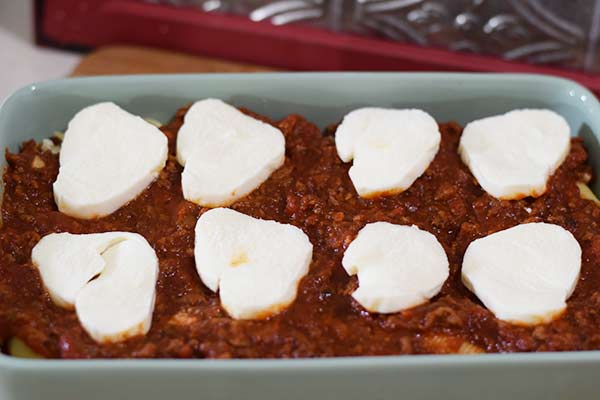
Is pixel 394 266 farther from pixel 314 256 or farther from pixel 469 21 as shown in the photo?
pixel 469 21

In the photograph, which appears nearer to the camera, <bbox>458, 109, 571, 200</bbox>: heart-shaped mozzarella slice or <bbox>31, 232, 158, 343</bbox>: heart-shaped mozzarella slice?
<bbox>31, 232, 158, 343</bbox>: heart-shaped mozzarella slice

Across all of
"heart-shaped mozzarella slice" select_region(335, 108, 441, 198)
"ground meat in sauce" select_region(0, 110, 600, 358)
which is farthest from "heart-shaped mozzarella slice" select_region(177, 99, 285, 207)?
"heart-shaped mozzarella slice" select_region(335, 108, 441, 198)

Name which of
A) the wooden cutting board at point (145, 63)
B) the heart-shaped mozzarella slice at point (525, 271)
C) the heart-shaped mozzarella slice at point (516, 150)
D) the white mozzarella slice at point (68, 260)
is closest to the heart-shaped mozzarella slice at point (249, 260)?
the white mozzarella slice at point (68, 260)

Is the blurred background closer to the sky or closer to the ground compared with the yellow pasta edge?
closer to the sky

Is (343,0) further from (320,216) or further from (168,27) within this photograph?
(320,216)

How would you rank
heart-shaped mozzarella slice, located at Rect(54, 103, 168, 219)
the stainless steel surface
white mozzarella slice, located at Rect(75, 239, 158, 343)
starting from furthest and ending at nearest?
the stainless steel surface
heart-shaped mozzarella slice, located at Rect(54, 103, 168, 219)
white mozzarella slice, located at Rect(75, 239, 158, 343)

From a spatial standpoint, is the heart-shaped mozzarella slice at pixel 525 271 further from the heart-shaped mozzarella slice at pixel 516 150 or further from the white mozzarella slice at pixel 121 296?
the white mozzarella slice at pixel 121 296

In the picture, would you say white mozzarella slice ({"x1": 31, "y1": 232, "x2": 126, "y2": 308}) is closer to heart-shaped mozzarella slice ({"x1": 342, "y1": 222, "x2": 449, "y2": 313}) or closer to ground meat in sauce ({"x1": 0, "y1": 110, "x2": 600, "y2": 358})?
ground meat in sauce ({"x1": 0, "y1": 110, "x2": 600, "y2": 358})

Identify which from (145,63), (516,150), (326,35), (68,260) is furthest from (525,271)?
(145,63)
